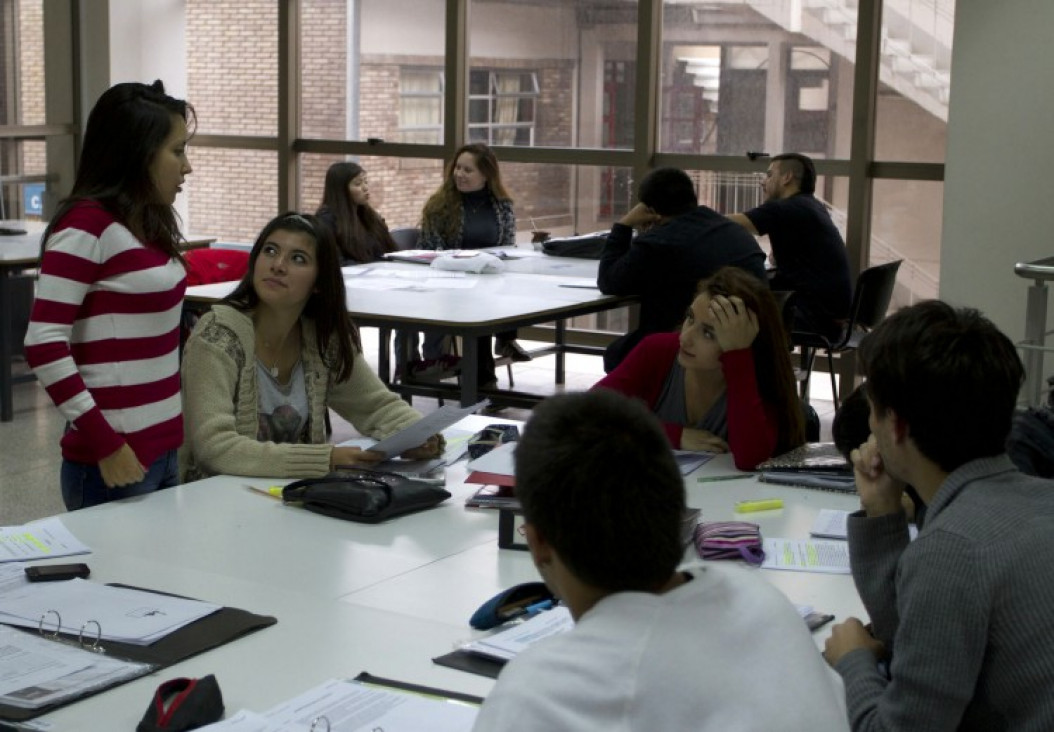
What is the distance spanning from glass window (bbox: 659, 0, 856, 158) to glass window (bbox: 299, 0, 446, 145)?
5.03 ft

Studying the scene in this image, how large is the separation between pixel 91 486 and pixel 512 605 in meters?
1.23

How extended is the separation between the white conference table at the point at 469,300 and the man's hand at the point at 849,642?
2.96m

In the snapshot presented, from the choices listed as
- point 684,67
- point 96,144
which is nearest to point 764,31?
point 684,67

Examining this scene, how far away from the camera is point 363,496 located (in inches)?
108

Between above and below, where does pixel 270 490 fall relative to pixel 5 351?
above

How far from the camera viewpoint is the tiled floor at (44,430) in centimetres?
518

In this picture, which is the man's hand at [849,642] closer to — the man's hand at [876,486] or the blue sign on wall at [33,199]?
the man's hand at [876,486]

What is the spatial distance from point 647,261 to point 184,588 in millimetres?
3470

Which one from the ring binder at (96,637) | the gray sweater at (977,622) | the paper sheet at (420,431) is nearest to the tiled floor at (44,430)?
the paper sheet at (420,431)

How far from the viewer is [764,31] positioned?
751 cm

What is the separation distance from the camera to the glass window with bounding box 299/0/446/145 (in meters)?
8.46

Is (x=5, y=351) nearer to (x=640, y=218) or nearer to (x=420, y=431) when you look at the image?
(x=640, y=218)

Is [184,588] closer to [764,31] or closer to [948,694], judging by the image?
[948,694]

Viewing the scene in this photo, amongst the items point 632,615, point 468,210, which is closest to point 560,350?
point 468,210
